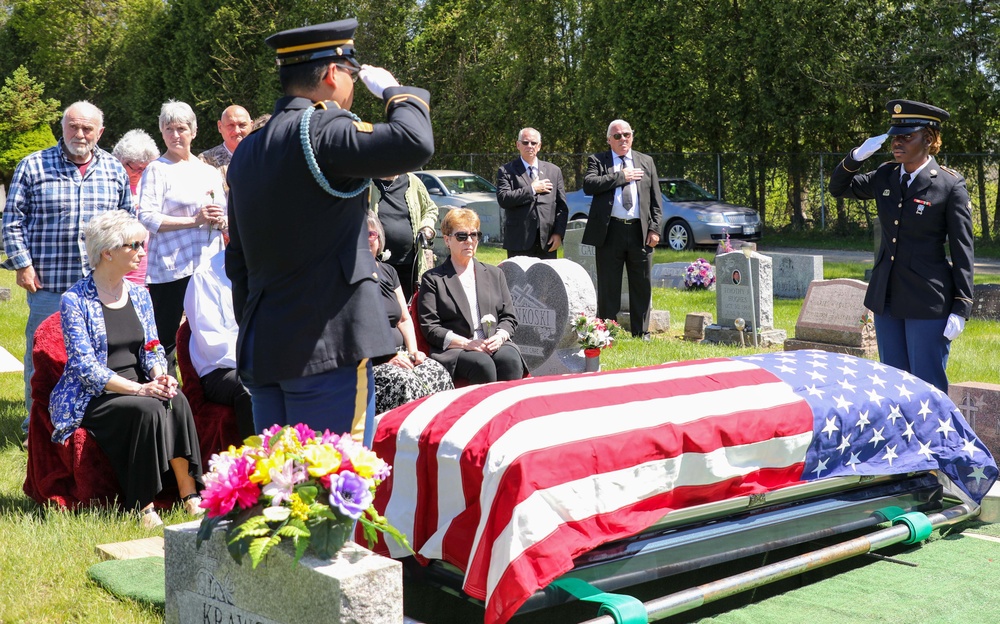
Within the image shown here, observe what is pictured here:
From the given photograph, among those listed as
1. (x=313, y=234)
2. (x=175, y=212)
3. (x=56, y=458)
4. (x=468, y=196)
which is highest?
(x=468, y=196)

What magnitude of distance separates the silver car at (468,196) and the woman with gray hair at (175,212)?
15477 millimetres

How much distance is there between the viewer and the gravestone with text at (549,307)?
798 centimetres

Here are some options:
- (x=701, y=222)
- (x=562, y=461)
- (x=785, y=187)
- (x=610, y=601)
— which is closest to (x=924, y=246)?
(x=562, y=461)

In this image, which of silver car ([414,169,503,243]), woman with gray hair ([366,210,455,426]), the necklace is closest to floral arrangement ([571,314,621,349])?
woman with gray hair ([366,210,455,426])

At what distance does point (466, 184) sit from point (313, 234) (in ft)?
68.5

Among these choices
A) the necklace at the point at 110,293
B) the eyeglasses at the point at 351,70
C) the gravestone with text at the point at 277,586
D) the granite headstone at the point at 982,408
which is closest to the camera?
the gravestone with text at the point at 277,586

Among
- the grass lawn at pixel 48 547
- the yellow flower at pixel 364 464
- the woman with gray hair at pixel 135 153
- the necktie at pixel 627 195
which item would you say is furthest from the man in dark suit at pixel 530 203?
the yellow flower at pixel 364 464

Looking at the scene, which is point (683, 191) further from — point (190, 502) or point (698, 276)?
point (190, 502)

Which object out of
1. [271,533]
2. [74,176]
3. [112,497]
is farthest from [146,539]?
[74,176]

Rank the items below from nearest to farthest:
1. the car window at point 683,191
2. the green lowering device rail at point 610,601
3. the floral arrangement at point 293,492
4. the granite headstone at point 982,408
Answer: the floral arrangement at point 293,492 < the green lowering device rail at point 610,601 < the granite headstone at point 982,408 < the car window at point 683,191

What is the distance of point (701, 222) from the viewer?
19.8 meters

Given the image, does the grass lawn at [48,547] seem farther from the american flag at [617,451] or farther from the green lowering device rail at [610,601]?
the green lowering device rail at [610,601]

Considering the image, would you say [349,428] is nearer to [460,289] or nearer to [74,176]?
[460,289]

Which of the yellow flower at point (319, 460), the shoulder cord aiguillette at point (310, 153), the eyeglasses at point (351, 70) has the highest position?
the eyeglasses at point (351, 70)
